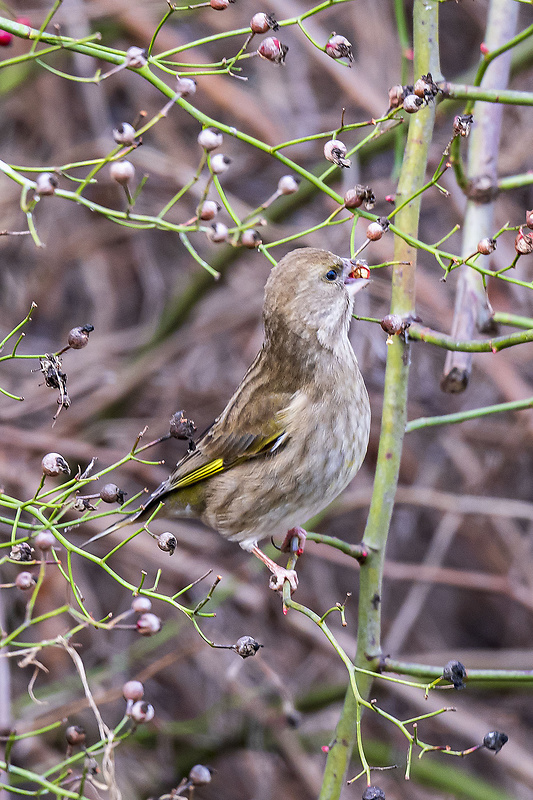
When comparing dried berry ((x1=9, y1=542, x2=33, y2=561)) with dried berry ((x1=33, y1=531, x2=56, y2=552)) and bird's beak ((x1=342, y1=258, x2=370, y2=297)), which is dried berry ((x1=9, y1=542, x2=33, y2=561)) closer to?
dried berry ((x1=33, y1=531, x2=56, y2=552))

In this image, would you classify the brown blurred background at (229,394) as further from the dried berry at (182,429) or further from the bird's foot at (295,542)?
the dried berry at (182,429)

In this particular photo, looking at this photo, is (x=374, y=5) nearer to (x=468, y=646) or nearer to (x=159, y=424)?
(x=159, y=424)

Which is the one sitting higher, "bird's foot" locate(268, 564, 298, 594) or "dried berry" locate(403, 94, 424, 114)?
"dried berry" locate(403, 94, 424, 114)

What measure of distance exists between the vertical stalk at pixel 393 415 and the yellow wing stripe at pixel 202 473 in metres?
1.13

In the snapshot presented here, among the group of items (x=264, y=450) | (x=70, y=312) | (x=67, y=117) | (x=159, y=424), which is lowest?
(x=264, y=450)

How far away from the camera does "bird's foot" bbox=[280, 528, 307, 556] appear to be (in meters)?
3.31

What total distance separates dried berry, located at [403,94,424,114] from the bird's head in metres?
1.10

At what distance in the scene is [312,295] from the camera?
336 centimetres

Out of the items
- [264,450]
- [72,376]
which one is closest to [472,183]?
[264,450]

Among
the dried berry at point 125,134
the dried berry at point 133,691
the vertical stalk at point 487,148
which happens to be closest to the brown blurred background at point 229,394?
the vertical stalk at point 487,148

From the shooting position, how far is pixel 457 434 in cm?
584

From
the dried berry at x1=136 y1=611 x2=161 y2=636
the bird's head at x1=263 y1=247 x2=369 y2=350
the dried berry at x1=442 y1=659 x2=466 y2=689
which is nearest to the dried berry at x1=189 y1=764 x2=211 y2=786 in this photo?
the dried berry at x1=136 y1=611 x2=161 y2=636

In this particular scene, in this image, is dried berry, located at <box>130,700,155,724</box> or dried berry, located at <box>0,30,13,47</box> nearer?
dried berry, located at <box>130,700,155,724</box>

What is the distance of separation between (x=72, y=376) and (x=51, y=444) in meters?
0.76
